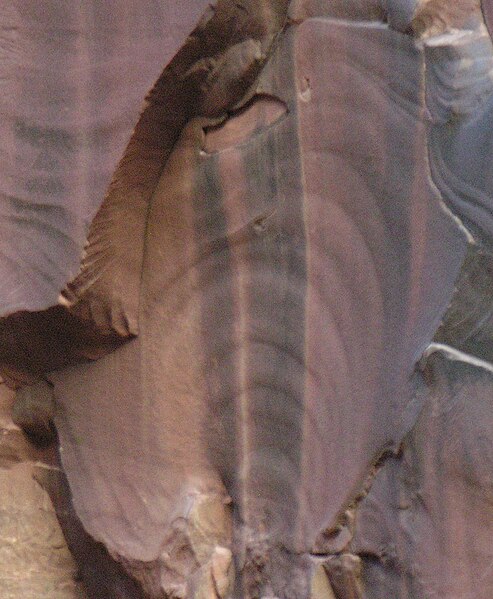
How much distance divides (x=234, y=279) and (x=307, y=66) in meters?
0.23

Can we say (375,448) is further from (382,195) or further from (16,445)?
(16,445)

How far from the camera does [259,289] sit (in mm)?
1150

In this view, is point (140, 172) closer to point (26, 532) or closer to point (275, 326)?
point (275, 326)

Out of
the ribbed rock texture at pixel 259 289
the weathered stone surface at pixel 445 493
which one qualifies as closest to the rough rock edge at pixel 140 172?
the ribbed rock texture at pixel 259 289

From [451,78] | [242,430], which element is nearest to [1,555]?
[242,430]

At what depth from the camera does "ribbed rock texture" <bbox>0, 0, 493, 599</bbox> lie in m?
1.00

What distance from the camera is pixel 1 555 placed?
1.36 metres

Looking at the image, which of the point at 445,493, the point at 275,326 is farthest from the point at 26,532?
the point at 445,493

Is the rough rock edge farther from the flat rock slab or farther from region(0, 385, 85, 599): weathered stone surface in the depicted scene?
region(0, 385, 85, 599): weathered stone surface

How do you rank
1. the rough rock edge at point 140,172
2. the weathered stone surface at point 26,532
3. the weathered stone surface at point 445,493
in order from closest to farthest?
the weathered stone surface at point 445,493 → the rough rock edge at point 140,172 → the weathered stone surface at point 26,532

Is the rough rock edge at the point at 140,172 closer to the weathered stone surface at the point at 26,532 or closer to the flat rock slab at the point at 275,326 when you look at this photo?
the flat rock slab at the point at 275,326

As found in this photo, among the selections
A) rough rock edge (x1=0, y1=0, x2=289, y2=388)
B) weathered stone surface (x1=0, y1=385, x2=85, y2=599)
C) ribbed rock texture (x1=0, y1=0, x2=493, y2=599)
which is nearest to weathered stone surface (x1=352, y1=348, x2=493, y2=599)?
ribbed rock texture (x1=0, y1=0, x2=493, y2=599)

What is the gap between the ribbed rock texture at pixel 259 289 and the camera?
1.00 metres

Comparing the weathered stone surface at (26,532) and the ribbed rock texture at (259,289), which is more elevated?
the ribbed rock texture at (259,289)
